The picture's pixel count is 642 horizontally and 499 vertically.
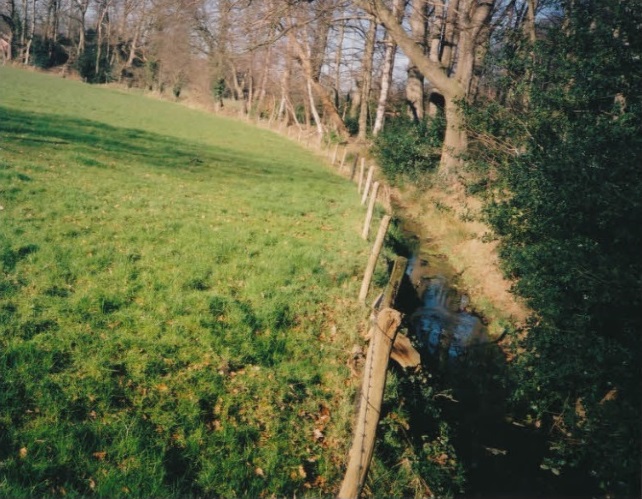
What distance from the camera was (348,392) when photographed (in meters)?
5.10

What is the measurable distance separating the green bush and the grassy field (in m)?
7.38

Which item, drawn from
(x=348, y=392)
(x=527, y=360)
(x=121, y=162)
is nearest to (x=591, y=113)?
(x=527, y=360)

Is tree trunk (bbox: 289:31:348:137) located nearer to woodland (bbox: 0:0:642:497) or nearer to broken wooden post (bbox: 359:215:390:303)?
woodland (bbox: 0:0:642:497)

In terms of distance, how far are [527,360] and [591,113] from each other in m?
4.92

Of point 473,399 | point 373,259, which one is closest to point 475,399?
point 473,399

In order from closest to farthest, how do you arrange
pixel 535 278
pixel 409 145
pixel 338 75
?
1. pixel 535 278
2. pixel 409 145
3. pixel 338 75

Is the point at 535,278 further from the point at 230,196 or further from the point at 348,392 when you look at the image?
the point at 230,196

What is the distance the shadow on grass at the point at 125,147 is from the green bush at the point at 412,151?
130 inches

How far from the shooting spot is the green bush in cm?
1634

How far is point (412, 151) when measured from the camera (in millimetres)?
16812

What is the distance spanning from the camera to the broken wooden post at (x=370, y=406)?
2668mm

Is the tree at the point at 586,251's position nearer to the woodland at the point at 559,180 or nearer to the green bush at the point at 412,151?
the woodland at the point at 559,180

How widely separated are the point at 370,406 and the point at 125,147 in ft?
51.8

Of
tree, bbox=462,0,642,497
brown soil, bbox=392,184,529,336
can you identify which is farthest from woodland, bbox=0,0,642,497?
brown soil, bbox=392,184,529,336
